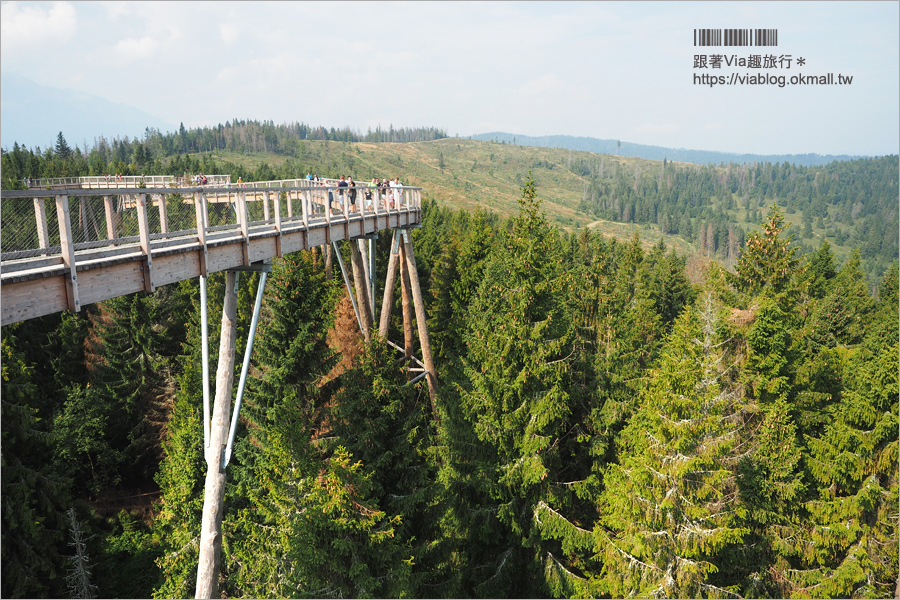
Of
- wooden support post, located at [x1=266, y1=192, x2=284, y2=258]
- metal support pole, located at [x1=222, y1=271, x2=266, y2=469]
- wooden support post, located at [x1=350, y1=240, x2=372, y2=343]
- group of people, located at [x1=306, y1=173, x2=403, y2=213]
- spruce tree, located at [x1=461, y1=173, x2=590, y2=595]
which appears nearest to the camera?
metal support pole, located at [x1=222, y1=271, x2=266, y2=469]

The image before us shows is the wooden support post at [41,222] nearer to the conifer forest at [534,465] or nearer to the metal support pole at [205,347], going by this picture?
the metal support pole at [205,347]

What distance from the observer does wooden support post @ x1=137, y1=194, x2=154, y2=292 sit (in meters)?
7.68

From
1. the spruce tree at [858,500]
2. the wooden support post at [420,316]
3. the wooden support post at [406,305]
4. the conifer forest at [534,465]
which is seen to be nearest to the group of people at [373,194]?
the wooden support post at [420,316]

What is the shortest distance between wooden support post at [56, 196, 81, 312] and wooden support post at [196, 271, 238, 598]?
3.46m

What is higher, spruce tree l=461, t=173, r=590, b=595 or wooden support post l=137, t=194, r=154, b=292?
wooden support post l=137, t=194, r=154, b=292

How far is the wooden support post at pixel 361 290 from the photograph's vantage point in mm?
17828

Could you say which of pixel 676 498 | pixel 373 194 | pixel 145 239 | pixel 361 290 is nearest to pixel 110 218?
pixel 145 239

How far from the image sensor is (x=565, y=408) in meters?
15.0

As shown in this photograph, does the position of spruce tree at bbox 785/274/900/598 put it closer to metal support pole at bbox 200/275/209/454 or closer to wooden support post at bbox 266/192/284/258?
wooden support post at bbox 266/192/284/258

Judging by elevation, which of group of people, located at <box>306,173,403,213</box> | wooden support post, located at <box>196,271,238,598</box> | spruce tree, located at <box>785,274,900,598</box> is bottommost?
spruce tree, located at <box>785,274,900,598</box>

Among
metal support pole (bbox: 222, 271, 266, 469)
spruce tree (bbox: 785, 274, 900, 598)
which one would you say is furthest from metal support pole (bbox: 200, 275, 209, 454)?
spruce tree (bbox: 785, 274, 900, 598)

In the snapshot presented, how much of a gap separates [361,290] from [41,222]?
11.7 metres

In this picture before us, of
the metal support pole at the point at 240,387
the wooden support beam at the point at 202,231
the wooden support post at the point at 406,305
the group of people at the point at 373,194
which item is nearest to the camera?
the wooden support beam at the point at 202,231

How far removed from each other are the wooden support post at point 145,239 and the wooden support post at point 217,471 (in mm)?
2406
